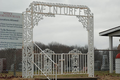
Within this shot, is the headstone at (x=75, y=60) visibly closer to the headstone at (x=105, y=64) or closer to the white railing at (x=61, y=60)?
the white railing at (x=61, y=60)

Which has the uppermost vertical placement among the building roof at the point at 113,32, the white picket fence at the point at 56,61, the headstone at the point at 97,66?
the building roof at the point at 113,32

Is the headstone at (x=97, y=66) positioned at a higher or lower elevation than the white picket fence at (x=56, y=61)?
lower

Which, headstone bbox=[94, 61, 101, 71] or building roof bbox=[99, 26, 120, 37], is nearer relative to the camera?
building roof bbox=[99, 26, 120, 37]

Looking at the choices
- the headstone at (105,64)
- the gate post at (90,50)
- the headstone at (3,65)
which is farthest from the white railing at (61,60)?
the headstone at (105,64)

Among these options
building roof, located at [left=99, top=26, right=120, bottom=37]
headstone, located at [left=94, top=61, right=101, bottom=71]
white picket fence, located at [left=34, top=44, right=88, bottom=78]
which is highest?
building roof, located at [left=99, top=26, right=120, bottom=37]

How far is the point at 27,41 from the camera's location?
9586 millimetres

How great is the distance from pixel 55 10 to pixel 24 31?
5.98ft

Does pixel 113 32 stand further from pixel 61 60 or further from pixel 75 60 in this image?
pixel 61 60

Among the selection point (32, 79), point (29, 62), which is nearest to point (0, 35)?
point (29, 62)

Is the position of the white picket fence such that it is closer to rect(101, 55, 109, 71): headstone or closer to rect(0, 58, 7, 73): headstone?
rect(0, 58, 7, 73): headstone

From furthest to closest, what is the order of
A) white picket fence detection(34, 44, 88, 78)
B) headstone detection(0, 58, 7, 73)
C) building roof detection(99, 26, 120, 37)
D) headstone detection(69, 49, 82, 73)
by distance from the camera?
1. building roof detection(99, 26, 120, 37)
2. headstone detection(0, 58, 7, 73)
3. headstone detection(69, 49, 82, 73)
4. white picket fence detection(34, 44, 88, 78)

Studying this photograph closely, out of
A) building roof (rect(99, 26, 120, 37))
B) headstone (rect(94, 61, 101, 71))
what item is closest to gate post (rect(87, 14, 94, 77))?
building roof (rect(99, 26, 120, 37))

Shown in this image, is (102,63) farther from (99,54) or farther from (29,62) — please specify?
(29,62)

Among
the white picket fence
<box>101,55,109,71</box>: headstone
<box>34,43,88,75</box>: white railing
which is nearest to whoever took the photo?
the white picket fence
